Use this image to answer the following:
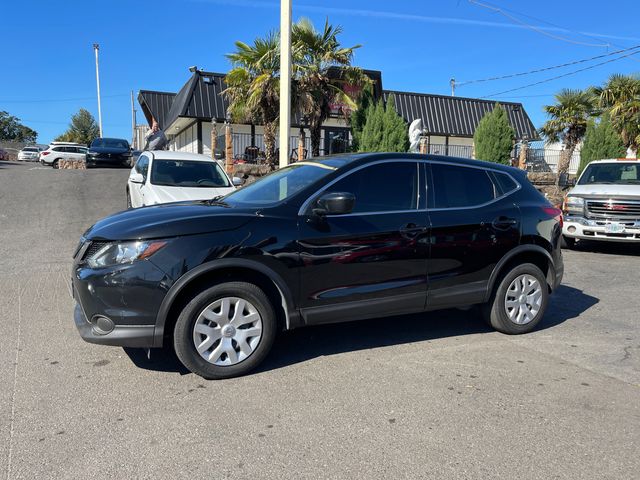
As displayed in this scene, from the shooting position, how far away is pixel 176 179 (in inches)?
376

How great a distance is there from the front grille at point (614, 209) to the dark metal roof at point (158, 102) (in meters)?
23.6

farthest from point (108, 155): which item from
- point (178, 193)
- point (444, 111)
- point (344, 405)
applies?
point (344, 405)

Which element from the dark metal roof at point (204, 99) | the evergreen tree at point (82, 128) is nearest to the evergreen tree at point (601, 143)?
the dark metal roof at point (204, 99)

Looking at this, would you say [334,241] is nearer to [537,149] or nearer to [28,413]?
[28,413]

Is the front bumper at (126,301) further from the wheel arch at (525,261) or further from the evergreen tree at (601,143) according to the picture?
the evergreen tree at (601,143)

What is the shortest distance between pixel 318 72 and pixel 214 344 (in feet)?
40.8

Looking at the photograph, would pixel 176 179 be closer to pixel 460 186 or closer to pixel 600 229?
pixel 460 186

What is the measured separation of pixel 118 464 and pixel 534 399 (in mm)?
2816

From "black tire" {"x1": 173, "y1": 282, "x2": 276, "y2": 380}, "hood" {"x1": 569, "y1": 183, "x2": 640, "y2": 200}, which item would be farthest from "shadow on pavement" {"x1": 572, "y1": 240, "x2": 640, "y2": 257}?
"black tire" {"x1": 173, "y1": 282, "x2": 276, "y2": 380}

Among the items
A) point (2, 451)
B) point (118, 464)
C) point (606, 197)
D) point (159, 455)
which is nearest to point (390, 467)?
point (159, 455)

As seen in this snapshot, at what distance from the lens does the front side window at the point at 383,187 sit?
4.38m

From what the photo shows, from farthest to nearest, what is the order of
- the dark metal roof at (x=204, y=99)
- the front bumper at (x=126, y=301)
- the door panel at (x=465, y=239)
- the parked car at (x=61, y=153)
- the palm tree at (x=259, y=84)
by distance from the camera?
1. the parked car at (x=61, y=153)
2. the dark metal roof at (x=204, y=99)
3. the palm tree at (x=259, y=84)
4. the door panel at (x=465, y=239)
5. the front bumper at (x=126, y=301)

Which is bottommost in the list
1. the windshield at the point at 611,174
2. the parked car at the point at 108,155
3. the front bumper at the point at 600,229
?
the front bumper at the point at 600,229

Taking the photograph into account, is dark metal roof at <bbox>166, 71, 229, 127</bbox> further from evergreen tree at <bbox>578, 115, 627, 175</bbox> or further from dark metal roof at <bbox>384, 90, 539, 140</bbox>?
evergreen tree at <bbox>578, 115, 627, 175</bbox>
